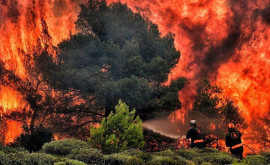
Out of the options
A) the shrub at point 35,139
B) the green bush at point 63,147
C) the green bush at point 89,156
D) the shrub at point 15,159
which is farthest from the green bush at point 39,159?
the shrub at point 35,139

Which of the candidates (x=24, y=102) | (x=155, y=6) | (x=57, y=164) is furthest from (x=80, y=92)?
(x=57, y=164)

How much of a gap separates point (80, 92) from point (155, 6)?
11.8 meters

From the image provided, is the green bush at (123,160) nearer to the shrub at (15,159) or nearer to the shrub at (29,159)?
the shrub at (29,159)

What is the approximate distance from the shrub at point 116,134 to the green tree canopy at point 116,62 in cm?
911

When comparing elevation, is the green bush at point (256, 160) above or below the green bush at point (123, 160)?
above

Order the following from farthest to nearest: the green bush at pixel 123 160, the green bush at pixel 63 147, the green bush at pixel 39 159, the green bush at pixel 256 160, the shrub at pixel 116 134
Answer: the shrub at pixel 116 134
the green bush at pixel 63 147
the green bush at pixel 256 160
the green bush at pixel 123 160
the green bush at pixel 39 159

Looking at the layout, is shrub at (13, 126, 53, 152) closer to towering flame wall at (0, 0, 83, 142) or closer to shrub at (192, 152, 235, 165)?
shrub at (192, 152, 235, 165)

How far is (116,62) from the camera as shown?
93.2ft

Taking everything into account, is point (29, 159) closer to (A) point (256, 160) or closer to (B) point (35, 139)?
(B) point (35, 139)

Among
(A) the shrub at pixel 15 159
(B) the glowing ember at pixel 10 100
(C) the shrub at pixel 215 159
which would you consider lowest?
(A) the shrub at pixel 15 159

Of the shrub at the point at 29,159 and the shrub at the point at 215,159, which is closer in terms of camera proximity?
the shrub at the point at 29,159

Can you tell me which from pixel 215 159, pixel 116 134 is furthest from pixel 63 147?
pixel 215 159

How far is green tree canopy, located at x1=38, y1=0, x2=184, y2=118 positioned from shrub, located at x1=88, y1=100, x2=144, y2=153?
29.9 ft

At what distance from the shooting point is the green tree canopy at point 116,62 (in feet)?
87.9
